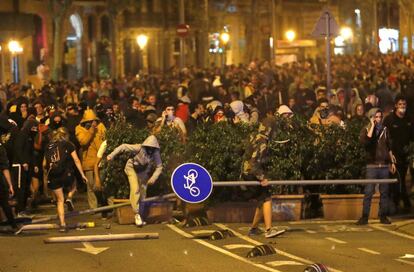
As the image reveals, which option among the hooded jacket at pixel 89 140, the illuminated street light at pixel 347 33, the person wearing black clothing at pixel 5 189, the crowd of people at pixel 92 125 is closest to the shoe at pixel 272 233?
the crowd of people at pixel 92 125

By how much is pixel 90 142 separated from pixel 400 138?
496 centimetres

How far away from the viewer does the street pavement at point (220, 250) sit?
1370 centimetres

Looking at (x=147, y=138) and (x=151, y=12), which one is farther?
(x=151, y=12)

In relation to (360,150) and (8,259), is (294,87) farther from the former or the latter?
(8,259)

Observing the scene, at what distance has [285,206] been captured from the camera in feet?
58.6

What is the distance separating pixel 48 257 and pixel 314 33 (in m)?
8.97

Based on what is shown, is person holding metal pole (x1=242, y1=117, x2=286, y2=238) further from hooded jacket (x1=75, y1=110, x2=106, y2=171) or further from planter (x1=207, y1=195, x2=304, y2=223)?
hooded jacket (x1=75, y1=110, x2=106, y2=171)

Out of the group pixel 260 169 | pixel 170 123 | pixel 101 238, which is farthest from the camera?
pixel 170 123

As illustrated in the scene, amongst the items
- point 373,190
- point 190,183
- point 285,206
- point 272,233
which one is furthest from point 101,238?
point 373,190

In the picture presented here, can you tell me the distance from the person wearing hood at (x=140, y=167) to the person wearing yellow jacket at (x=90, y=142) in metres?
1.55

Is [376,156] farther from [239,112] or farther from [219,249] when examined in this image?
[239,112]

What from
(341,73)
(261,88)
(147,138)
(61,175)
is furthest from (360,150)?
(341,73)

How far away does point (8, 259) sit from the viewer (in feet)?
47.7

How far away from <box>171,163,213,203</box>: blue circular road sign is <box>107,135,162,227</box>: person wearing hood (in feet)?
6.75
